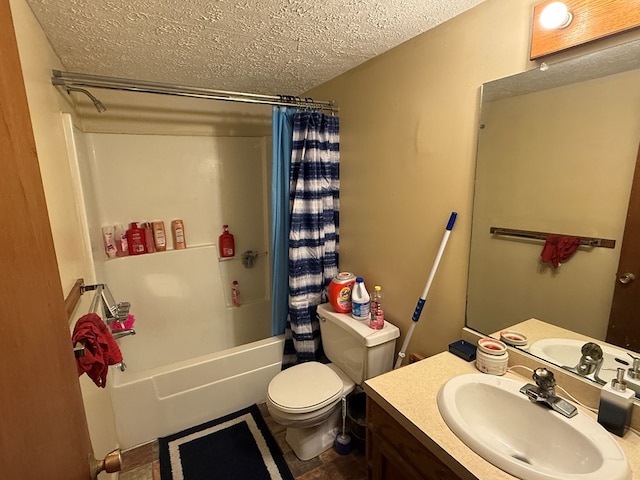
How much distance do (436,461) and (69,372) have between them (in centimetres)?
96

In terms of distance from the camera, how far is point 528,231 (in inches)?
47.3

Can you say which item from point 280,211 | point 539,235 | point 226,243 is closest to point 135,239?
point 226,243

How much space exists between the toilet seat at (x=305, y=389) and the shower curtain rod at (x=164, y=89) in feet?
5.20

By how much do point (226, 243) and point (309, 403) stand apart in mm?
1498

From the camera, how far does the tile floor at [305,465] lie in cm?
167

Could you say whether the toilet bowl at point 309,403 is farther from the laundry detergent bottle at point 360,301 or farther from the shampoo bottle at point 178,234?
the shampoo bottle at point 178,234

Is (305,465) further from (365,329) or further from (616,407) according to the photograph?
(616,407)

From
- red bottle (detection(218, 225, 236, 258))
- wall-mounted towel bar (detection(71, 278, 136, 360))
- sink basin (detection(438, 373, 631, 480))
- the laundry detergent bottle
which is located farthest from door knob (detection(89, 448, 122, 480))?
red bottle (detection(218, 225, 236, 258))

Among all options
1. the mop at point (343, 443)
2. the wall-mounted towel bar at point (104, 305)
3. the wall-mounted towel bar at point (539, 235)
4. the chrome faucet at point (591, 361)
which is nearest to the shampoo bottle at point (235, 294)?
the wall-mounted towel bar at point (104, 305)

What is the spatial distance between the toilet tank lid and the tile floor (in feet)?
2.24

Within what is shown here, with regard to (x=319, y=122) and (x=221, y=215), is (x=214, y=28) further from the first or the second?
(x=221, y=215)

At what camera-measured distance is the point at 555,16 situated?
38.9 inches

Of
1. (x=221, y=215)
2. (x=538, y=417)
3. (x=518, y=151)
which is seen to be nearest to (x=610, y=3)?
(x=518, y=151)

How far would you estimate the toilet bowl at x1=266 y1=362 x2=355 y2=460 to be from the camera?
5.09 ft
